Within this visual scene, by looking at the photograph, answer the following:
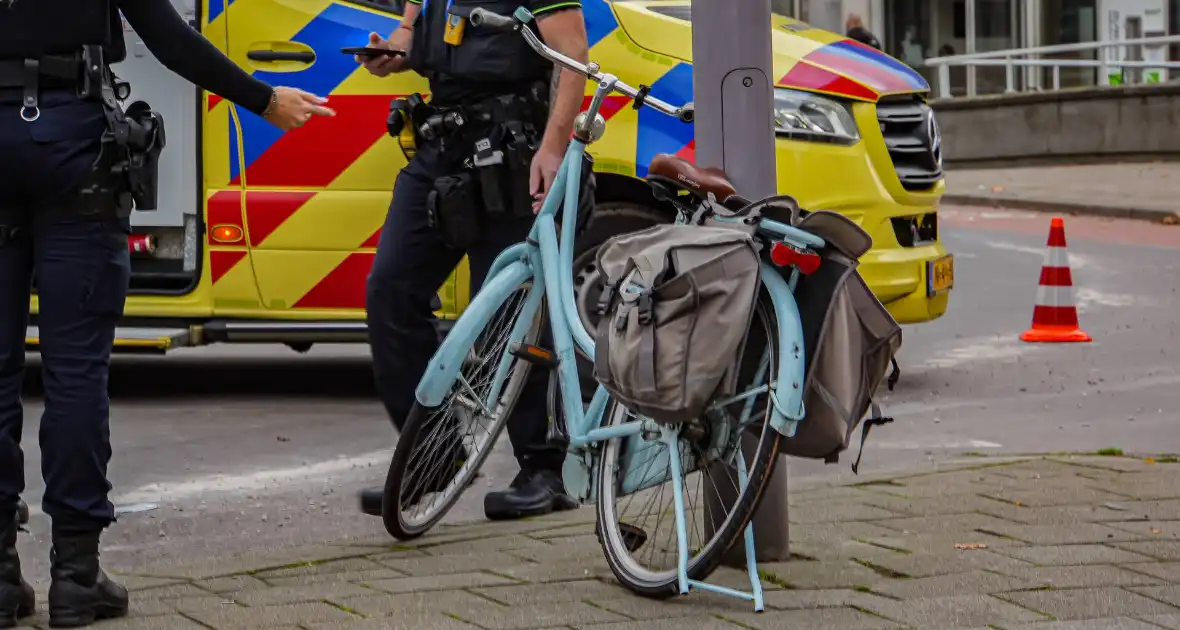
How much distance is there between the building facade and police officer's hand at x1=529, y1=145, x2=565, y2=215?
972 inches

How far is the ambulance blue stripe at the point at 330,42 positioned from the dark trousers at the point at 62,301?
10.1ft

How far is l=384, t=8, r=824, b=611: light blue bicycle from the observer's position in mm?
3945

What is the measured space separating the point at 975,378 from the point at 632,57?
86.7 inches

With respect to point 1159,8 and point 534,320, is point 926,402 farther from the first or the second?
point 1159,8

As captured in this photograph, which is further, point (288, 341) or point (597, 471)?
point (288, 341)

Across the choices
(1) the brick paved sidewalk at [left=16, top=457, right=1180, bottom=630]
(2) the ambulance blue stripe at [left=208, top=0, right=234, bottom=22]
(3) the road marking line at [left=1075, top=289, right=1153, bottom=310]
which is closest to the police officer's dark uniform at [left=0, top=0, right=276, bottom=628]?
(1) the brick paved sidewalk at [left=16, top=457, right=1180, bottom=630]

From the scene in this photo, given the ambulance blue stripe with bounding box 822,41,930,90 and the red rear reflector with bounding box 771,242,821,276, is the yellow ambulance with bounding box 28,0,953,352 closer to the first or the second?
the ambulance blue stripe with bounding box 822,41,930,90

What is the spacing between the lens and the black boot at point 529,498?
5203mm

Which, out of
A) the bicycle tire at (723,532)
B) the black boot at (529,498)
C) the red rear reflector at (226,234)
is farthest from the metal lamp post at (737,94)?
the red rear reflector at (226,234)

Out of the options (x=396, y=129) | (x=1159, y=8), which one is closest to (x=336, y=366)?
(x=396, y=129)

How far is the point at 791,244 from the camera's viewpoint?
3.90 metres

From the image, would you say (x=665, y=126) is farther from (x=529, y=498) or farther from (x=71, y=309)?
(x=71, y=309)

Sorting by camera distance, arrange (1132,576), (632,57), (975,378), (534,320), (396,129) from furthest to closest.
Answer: (975,378), (632,57), (396,129), (534,320), (1132,576)

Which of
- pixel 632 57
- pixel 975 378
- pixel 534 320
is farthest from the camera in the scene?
pixel 975 378
